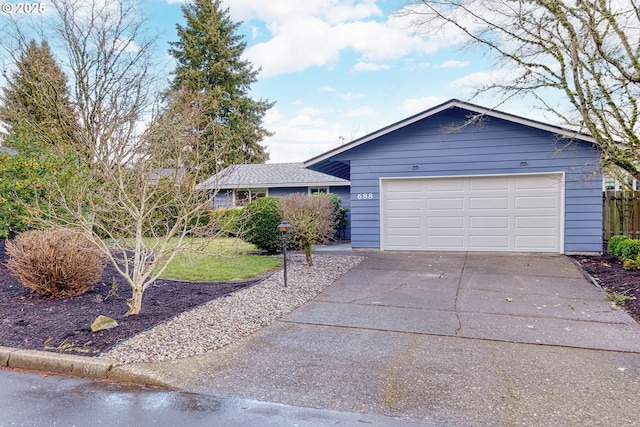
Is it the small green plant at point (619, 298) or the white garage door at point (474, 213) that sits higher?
the white garage door at point (474, 213)

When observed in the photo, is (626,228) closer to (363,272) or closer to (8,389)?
(363,272)

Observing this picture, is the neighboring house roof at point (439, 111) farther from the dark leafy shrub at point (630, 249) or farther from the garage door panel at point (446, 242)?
the garage door panel at point (446, 242)

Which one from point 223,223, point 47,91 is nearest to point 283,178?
point 47,91

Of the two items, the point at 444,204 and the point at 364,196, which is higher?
the point at 364,196

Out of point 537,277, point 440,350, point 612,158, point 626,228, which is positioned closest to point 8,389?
point 440,350

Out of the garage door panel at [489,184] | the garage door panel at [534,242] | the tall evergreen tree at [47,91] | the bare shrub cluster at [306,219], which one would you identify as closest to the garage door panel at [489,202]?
the garage door panel at [489,184]

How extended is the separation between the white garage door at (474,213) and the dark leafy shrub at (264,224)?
9.49ft

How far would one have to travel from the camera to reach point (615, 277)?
279 inches

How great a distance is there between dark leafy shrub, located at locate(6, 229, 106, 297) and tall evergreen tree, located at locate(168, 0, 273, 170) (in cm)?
1970

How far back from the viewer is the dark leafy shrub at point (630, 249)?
8.23m

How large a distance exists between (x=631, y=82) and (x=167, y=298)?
8.56m

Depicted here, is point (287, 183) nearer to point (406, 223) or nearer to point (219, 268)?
point (406, 223)

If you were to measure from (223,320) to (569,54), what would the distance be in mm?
8069

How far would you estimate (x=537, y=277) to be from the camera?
7367mm
